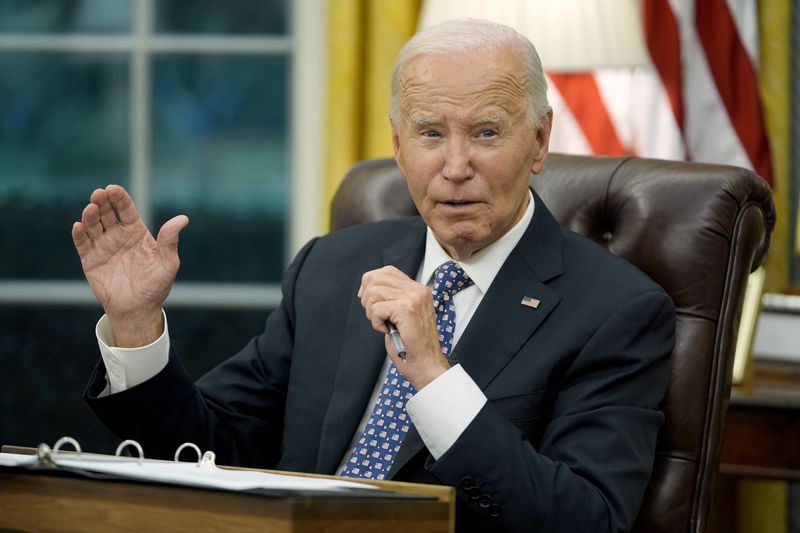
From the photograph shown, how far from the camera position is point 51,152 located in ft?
13.5

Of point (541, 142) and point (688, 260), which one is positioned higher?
point (541, 142)

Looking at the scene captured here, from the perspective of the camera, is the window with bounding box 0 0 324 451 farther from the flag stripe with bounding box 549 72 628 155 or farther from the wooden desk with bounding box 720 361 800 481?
the wooden desk with bounding box 720 361 800 481

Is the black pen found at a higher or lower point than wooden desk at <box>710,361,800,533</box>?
higher

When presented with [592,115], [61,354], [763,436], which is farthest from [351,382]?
[61,354]

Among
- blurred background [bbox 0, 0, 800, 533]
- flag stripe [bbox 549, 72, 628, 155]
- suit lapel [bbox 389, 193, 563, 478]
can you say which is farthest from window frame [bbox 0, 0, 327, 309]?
suit lapel [bbox 389, 193, 563, 478]

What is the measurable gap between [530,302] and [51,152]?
2.62 meters

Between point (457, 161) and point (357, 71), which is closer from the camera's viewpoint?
point (457, 161)

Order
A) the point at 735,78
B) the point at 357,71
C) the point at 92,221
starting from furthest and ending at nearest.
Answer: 1. the point at 357,71
2. the point at 735,78
3. the point at 92,221

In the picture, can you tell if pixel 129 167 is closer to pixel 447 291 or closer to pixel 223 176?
pixel 223 176

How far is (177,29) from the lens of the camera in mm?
3939

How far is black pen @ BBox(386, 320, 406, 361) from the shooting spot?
1.68 m

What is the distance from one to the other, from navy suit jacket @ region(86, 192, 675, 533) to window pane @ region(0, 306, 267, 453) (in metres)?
1.87

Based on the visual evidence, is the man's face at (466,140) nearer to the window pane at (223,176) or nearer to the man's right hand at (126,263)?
the man's right hand at (126,263)

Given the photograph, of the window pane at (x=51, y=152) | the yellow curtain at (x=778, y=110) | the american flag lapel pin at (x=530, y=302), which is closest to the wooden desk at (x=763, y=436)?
the yellow curtain at (x=778, y=110)
